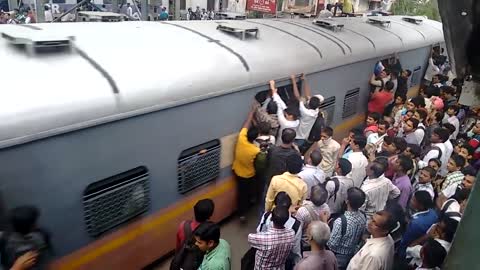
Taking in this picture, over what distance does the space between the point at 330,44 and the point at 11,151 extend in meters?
4.74

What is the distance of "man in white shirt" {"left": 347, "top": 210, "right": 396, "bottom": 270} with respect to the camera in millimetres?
3080

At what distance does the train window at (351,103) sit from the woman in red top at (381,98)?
1.09 feet

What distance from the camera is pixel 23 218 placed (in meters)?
2.59

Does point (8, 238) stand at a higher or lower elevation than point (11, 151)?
lower

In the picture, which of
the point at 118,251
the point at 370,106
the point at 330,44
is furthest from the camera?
the point at 370,106

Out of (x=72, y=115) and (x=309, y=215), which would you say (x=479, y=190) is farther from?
(x=72, y=115)

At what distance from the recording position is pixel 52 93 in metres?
2.97

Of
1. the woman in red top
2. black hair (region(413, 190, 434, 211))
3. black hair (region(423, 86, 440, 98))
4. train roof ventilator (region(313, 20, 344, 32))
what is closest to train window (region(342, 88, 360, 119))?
the woman in red top

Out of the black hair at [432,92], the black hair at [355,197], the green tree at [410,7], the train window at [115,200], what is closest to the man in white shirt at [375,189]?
the black hair at [355,197]

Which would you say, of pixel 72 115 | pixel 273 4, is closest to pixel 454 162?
pixel 72 115

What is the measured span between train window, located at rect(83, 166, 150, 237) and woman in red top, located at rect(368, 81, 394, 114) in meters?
4.80

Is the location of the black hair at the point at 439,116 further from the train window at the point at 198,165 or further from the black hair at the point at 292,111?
the train window at the point at 198,165

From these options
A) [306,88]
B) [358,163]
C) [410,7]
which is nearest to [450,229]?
[358,163]

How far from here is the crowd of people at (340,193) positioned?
3109 millimetres
